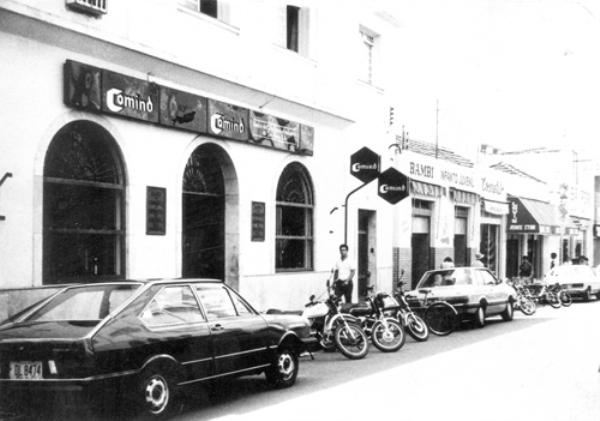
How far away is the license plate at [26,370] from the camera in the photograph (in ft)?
21.7

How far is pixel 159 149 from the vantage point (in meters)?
13.8

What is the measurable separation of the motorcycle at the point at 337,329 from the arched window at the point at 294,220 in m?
5.22

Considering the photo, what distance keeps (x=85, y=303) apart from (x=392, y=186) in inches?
572

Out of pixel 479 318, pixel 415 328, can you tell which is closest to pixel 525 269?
pixel 479 318

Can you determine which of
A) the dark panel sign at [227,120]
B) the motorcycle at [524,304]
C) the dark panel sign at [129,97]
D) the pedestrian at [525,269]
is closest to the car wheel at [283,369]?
the dark panel sign at [129,97]

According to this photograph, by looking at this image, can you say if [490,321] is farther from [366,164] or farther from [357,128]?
[357,128]

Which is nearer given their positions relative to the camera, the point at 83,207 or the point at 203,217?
the point at 83,207

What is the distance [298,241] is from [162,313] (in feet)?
36.9

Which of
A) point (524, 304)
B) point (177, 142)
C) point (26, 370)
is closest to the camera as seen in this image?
point (26, 370)

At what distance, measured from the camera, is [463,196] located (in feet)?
93.0

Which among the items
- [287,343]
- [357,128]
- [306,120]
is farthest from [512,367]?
[357,128]

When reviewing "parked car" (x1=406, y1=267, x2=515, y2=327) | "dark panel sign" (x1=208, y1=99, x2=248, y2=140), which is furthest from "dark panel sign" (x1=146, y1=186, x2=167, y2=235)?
"parked car" (x1=406, y1=267, x2=515, y2=327)

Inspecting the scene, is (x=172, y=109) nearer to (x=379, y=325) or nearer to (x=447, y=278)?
(x=379, y=325)

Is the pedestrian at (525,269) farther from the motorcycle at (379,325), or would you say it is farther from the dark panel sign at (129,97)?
the dark panel sign at (129,97)
